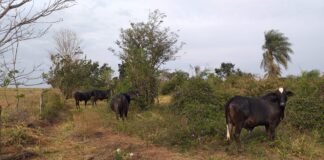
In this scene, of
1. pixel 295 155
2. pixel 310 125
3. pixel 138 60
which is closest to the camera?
pixel 295 155

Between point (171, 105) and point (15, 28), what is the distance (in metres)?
10.1

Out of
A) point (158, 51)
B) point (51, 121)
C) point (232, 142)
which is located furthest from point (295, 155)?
point (158, 51)

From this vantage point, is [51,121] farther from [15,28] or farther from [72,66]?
[72,66]

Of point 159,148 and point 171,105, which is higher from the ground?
point 171,105

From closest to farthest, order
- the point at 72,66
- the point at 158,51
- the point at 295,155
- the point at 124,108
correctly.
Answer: the point at 295,155 → the point at 124,108 → the point at 158,51 → the point at 72,66

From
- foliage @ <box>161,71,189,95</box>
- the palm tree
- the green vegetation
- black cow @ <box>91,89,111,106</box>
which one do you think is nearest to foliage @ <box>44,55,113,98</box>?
black cow @ <box>91,89,111,106</box>

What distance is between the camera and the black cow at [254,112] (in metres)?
9.88

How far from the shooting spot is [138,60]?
70.7 ft

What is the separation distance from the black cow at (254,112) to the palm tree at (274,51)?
15.0m

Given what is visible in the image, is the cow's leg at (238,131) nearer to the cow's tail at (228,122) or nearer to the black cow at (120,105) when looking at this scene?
the cow's tail at (228,122)

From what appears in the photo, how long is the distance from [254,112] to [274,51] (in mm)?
16596

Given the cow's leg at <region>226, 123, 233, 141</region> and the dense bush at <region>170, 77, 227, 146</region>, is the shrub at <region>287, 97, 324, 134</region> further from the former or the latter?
the cow's leg at <region>226, 123, 233, 141</region>

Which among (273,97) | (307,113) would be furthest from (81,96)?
(273,97)

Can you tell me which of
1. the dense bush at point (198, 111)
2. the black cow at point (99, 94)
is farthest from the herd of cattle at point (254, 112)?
the black cow at point (99, 94)
